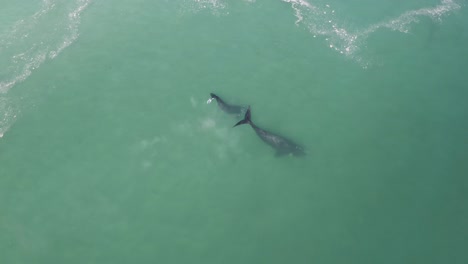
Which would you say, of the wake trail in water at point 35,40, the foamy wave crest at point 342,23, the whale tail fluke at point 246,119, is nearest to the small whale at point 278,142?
the whale tail fluke at point 246,119

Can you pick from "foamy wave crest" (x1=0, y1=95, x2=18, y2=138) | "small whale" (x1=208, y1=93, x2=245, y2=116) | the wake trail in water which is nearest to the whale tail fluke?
"small whale" (x1=208, y1=93, x2=245, y2=116)

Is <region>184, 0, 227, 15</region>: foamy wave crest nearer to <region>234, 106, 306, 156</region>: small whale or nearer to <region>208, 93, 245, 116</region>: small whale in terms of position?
<region>208, 93, 245, 116</region>: small whale

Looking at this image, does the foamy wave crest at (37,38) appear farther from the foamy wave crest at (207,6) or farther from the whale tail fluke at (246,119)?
the whale tail fluke at (246,119)

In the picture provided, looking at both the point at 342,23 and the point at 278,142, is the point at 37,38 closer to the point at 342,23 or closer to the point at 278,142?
the point at 278,142

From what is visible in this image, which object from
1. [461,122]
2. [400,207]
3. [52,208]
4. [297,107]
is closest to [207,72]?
[297,107]

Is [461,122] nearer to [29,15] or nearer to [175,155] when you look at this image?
[175,155]

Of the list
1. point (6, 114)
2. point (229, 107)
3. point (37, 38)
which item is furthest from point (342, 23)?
point (6, 114)
